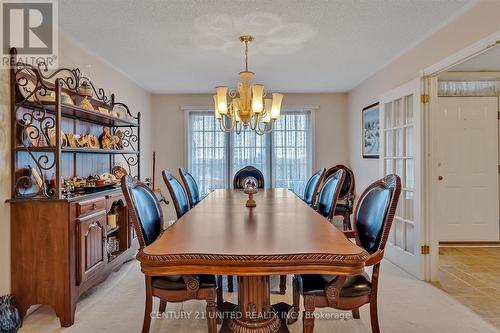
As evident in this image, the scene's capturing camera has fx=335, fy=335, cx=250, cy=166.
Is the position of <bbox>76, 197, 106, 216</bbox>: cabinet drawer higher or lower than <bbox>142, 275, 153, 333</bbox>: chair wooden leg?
higher

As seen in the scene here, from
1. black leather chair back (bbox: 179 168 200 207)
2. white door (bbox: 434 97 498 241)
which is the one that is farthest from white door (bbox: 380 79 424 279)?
black leather chair back (bbox: 179 168 200 207)

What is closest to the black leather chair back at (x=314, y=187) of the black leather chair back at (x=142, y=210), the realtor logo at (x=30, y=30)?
the black leather chair back at (x=142, y=210)

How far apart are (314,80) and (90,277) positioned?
389 centimetres

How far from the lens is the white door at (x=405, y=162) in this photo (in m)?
3.26

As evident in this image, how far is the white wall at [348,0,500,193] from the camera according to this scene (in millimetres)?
2441

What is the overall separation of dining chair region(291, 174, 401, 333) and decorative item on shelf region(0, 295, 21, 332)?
1.84 m

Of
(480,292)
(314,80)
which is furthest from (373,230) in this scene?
(314,80)

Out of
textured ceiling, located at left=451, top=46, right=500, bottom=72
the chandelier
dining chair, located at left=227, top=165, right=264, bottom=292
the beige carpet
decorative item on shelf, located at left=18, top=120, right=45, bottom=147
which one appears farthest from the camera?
dining chair, located at left=227, top=165, right=264, bottom=292

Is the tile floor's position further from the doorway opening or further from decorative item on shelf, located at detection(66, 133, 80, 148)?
decorative item on shelf, located at detection(66, 133, 80, 148)

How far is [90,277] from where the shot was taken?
8.55ft

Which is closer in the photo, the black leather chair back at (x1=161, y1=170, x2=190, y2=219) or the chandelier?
the black leather chair back at (x1=161, y1=170, x2=190, y2=219)

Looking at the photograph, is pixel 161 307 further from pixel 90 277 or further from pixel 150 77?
pixel 150 77

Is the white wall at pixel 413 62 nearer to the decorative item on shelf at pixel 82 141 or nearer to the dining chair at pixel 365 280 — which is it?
the dining chair at pixel 365 280

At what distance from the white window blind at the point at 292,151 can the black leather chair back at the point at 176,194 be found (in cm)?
299
